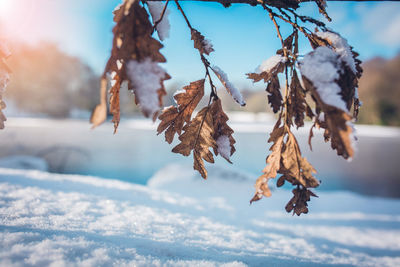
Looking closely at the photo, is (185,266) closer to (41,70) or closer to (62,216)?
(62,216)

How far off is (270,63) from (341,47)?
16 centimetres

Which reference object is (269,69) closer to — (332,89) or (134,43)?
(332,89)

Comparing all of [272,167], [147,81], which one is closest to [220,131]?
[272,167]

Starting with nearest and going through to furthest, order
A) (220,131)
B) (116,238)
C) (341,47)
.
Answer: (341,47) < (220,131) < (116,238)

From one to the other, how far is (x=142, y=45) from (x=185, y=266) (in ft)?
2.07

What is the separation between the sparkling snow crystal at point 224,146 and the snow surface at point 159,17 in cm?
31

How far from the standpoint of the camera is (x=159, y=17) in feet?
1.56

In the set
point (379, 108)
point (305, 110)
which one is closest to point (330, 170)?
point (305, 110)

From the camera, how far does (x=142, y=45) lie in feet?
1.25

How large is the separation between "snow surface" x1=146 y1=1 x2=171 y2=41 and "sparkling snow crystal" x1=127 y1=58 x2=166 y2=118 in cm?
16

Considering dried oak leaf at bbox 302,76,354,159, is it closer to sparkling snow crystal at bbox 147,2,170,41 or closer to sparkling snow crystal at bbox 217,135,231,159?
sparkling snow crystal at bbox 217,135,231,159

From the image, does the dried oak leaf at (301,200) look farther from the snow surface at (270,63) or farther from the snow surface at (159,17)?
the snow surface at (159,17)

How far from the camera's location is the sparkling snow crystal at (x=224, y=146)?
0.54 m

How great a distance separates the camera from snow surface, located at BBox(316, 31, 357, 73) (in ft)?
1.45
